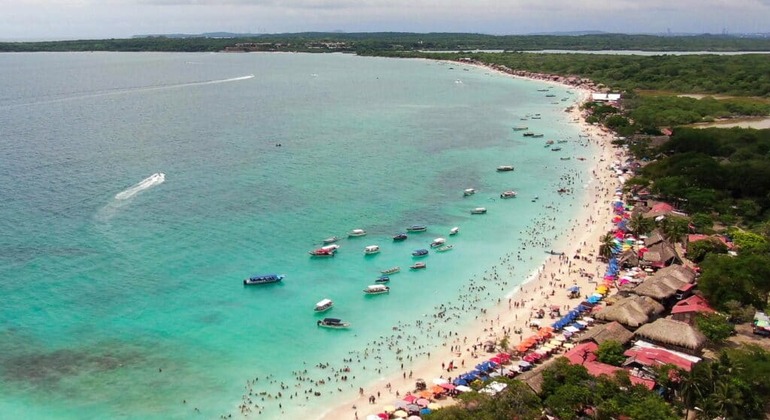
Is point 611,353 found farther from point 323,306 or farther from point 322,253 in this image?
point 322,253

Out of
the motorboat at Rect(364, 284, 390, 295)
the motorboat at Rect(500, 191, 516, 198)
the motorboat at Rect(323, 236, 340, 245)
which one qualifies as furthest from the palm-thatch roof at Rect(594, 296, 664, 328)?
the motorboat at Rect(500, 191, 516, 198)

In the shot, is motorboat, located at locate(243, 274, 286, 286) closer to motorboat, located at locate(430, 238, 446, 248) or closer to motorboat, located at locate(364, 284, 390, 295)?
motorboat, located at locate(364, 284, 390, 295)

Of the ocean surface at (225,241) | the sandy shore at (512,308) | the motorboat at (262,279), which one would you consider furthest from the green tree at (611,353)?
the motorboat at (262,279)

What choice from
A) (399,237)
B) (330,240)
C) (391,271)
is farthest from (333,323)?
(399,237)

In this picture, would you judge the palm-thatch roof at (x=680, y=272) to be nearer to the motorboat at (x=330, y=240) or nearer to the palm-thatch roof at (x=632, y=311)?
the palm-thatch roof at (x=632, y=311)

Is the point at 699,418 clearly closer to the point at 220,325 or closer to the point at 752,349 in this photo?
the point at 752,349
